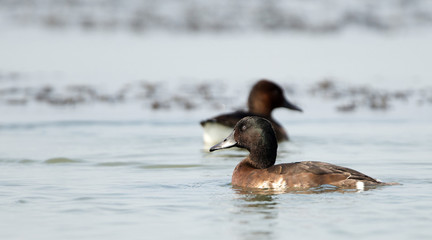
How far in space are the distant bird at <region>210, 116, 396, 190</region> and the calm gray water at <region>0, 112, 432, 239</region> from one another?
0.22m

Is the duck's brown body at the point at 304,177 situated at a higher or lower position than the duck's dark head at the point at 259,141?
lower

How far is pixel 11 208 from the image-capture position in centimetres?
757

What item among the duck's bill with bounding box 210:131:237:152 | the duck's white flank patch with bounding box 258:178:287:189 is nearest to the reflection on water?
the duck's white flank patch with bounding box 258:178:287:189

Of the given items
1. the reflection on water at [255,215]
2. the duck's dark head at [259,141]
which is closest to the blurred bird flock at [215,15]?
the duck's dark head at [259,141]

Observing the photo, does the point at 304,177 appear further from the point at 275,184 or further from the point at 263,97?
the point at 263,97

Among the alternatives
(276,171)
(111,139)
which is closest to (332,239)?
(276,171)

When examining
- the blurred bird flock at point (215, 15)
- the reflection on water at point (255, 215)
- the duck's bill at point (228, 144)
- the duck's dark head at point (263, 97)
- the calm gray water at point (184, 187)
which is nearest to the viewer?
the reflection on water at point (255, 215)

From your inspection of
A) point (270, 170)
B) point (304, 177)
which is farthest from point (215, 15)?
point (304, 177)

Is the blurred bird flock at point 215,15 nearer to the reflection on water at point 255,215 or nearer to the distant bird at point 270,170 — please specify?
the distant bird at point 270,170

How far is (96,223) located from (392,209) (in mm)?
2444

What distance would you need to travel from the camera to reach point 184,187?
28.7 ft

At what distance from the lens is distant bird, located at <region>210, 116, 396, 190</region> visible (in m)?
8.36

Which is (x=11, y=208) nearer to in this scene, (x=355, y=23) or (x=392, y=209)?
(x=392, y=209)

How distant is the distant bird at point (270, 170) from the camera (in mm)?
8359
